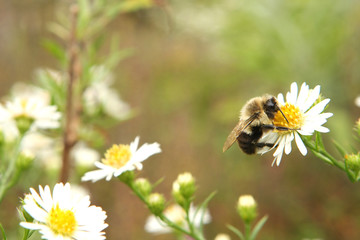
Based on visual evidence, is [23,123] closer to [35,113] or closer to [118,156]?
[35,113]

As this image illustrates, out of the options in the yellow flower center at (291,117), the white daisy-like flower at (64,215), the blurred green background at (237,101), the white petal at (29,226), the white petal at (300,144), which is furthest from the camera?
the blurred green background at (237,101)

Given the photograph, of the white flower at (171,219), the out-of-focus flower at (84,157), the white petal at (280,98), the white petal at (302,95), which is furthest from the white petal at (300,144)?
the out-of-focus flower at (84,157)

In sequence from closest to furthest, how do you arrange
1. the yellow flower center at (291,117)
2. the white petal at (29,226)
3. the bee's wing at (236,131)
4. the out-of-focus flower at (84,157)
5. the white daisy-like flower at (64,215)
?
the white petal at (29,226) → the white daisy-like flower at (64,215) → the yellow flower center at (291,117) → the bee's wing at (236,131) → the out-of-focus flower at (84,157)

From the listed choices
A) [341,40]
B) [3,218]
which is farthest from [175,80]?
[3,218]

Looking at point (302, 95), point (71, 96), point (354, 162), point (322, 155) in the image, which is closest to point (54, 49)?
point (71, 96)

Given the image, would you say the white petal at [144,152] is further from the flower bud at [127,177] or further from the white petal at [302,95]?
the white petal at [302,95]

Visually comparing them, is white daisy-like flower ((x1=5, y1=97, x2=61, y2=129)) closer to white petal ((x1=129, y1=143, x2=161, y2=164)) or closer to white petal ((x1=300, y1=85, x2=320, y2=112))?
white petal ((x1=129, y1=143, x2=161, y2=164))
